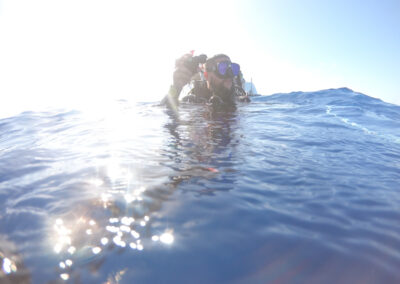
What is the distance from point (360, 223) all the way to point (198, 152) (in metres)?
1.64

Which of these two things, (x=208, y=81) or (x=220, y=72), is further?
(x=208, y=81)

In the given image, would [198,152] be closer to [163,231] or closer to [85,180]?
[85,180]

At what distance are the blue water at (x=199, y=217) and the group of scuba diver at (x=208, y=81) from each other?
15.0ft

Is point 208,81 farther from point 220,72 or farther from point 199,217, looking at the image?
point 199,217

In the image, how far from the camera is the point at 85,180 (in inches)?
72.1

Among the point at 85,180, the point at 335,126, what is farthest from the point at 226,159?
the point at 335,126

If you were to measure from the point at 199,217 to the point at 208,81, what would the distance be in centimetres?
651

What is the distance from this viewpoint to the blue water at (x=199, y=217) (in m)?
1.01

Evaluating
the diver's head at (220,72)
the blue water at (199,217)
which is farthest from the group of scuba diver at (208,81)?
the blue water at (199,217)

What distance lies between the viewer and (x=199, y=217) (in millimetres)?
1335

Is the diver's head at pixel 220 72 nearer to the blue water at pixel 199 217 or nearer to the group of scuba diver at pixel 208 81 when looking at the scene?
the group of scuba diver at pixel 208 81

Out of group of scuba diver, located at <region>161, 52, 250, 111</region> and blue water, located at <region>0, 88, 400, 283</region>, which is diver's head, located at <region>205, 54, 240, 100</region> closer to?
group of scuba diver, located at <region>161, 52, 250, 111</region>

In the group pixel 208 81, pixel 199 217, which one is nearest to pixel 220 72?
pixel 208 81

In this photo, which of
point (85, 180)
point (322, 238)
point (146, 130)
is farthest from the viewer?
point (146, 130)
